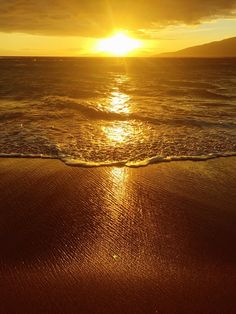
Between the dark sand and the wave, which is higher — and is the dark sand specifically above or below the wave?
below

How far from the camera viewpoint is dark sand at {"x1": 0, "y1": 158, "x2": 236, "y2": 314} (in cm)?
307

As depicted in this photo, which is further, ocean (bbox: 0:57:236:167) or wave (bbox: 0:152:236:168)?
ocean (bbox: 0:57:236:167)

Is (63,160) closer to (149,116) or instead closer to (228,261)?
(228,261)

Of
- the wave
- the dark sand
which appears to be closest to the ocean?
the wave

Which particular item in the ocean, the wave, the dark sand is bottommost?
the dark sand

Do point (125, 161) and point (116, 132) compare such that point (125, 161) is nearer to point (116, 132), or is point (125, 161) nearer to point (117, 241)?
point (116, 132)

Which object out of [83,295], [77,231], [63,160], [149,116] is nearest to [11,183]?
[63,160]

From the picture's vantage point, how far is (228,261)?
3631mm

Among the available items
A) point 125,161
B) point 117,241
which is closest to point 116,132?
point 125,161

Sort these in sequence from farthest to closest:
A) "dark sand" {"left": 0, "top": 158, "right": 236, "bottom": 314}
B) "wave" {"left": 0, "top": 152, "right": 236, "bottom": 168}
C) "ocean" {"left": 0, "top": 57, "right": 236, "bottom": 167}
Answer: "ocean" {"left": 0, "top": 57, "right": 236, "bottom": 167}, "wave" {"left": 0, "top": 152, "right": 236, "bottom": 168}, "dark sand" {"left": 0, "top": 158, "right": 236, "bottom": 314}

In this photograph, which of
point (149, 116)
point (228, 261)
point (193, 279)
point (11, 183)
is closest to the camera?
point (193, 279)

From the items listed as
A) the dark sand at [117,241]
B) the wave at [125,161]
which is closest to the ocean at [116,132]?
the wave at [125,161]

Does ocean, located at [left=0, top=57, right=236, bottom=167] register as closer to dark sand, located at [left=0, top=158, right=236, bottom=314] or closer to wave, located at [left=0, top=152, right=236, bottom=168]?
wave, located at [left=0, top=152, right=236, bottom=168]

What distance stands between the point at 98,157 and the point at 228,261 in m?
4.03
